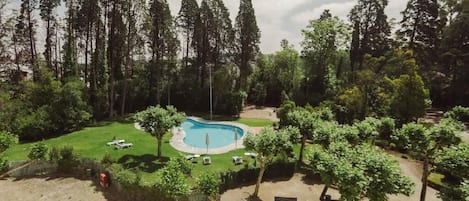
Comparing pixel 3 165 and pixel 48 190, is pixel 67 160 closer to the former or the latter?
pixel 48 190

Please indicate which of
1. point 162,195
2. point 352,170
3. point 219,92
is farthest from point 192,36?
point 352,170

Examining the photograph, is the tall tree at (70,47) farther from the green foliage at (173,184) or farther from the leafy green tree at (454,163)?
the leafy green tree at (454,163)

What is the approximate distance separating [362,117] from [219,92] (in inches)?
610

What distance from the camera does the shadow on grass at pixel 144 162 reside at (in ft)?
55.6

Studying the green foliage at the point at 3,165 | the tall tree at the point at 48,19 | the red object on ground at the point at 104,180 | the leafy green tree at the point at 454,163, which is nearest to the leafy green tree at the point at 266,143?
the leafy green tree at the point at 454,163

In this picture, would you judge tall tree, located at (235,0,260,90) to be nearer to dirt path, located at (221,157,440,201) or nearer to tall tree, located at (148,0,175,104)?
tall tree, located at (148,0,175,104)

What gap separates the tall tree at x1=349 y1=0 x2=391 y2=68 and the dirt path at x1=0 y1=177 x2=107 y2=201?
33622mm

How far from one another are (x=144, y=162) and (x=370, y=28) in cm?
3210

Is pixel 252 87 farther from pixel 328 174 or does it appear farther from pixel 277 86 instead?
pixel 328 174

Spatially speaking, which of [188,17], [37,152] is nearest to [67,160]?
[37,152]

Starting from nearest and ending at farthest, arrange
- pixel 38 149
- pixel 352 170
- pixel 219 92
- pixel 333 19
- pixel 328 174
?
1. pixel 352 170
2. pixel 328 174
3. pixel 38 149
4. pixel 219 92
5. pixel 333 19

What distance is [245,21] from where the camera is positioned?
3616 cm

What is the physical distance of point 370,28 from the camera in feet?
123

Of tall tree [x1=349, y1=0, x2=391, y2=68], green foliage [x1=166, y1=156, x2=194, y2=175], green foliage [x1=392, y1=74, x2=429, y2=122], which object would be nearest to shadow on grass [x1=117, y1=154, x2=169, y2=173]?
green foliage [x1=166, y1=156, x2=194, y2=175]
